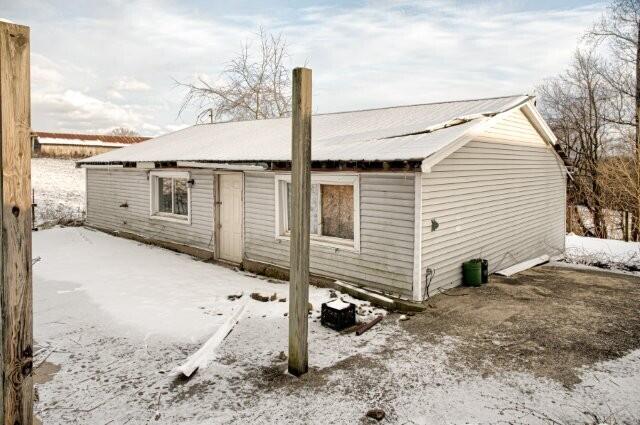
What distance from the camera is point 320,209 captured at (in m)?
9.60

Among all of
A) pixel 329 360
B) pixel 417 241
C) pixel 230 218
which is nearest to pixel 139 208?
pixel 230 218

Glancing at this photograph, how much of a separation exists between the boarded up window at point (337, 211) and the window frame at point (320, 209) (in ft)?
0.35

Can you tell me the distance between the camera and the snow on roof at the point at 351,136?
8.53 meters

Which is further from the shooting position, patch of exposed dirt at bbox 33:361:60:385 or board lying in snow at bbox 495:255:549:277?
board lying in snow at bbox 495:255:549:277

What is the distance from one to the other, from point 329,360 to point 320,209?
421 centimetres

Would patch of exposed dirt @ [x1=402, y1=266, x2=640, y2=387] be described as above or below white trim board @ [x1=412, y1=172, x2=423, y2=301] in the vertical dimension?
below

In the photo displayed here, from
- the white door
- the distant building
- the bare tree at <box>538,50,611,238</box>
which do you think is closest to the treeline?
the bare tree at <box>538,50,611,238</box>

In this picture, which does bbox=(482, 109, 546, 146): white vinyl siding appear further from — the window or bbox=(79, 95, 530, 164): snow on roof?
the window

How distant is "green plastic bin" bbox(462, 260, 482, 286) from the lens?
30.5 ft

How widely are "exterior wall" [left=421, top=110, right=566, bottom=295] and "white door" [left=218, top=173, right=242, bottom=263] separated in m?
5.14

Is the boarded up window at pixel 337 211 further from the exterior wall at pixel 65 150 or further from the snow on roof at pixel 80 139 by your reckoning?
the exterior wall at pixel 65 150

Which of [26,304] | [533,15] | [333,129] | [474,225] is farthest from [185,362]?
[533,15]

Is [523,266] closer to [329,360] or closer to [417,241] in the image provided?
[417,241]

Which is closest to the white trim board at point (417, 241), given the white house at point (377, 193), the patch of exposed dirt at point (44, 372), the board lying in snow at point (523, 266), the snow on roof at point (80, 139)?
the white house at point (377, 193)
